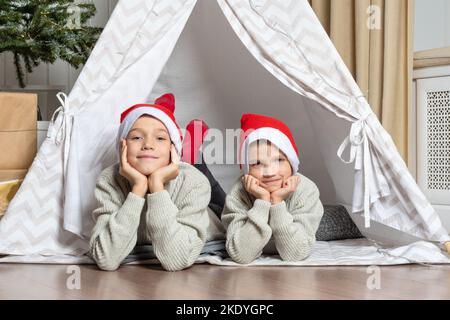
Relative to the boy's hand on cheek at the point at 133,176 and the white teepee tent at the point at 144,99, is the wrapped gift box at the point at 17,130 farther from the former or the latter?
the boy's hand on cheek at the point at 133,176

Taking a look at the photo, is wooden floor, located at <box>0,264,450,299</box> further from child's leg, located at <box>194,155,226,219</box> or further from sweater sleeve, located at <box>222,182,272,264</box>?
child's leg, located at <box>194,155,226,219</box>

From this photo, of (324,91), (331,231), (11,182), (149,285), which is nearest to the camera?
(149,285)

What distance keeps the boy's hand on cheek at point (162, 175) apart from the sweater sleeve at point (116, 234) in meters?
0.04

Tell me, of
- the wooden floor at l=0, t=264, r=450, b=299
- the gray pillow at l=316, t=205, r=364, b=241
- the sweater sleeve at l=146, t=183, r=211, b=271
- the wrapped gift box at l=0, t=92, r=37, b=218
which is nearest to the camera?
the wooden floor at l=0, t=264, r=450, b=299

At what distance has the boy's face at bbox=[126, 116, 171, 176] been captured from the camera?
1.62m

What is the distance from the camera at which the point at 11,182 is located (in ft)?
6.48

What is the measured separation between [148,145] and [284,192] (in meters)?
0.37

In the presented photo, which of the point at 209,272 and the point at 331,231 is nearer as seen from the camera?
the point at 209,272

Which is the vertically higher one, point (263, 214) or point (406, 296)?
point (263, 214)

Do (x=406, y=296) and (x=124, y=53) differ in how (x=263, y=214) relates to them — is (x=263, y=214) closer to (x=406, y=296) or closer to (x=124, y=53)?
(x=406, y=296)

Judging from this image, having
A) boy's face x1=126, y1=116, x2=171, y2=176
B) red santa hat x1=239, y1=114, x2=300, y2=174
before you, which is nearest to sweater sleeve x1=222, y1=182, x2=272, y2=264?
red santa hat x1=239, y1=114, x2=300, y2=174

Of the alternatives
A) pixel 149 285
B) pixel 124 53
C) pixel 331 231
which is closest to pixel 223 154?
pixel 331 231

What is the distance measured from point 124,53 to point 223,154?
28.9 inches

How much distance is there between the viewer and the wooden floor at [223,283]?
52.4 inches
